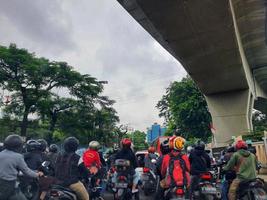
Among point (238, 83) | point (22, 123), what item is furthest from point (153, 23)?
point (22, 123)

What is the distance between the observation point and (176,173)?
4.75 m

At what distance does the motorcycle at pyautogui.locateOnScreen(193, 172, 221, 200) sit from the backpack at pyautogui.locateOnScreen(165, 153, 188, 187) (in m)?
1.44

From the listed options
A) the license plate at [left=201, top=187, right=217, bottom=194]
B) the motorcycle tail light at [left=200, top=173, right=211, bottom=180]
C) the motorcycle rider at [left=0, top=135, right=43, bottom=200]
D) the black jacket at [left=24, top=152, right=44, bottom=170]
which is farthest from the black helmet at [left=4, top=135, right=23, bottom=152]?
the motorcycle tail light at [left=200, top=173, right=211, bottom=180]

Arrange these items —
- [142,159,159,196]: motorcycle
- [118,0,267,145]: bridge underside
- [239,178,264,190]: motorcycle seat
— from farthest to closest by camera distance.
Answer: [118,0,267,145]: bridge underside, [142,159,159,196]: motorcycle, [239,178,264,190]: motorcycle seat

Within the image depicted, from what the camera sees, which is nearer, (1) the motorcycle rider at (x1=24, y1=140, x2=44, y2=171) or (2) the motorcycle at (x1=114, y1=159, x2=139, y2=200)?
(1) the motorcycle rider at (x1=24, y1=140, x2=44, y2=171)

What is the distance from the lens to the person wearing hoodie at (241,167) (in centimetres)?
578

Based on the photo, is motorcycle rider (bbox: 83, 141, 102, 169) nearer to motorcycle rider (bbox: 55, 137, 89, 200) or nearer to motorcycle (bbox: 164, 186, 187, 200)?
motorcycle rider (bbox: 55, 137, 89, 200)

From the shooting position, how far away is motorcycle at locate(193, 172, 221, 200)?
594 cm

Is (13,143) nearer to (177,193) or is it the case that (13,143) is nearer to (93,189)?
(177,193)

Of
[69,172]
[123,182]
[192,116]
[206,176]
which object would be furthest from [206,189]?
[192,116]

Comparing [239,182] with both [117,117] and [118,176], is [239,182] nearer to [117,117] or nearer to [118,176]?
[118,176]

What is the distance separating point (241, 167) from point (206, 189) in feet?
2.66

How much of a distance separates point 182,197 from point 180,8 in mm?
9633

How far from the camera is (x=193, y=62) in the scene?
18953 millimetres
